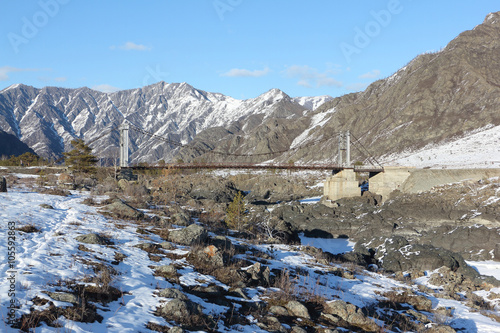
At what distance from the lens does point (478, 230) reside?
30.2 metres

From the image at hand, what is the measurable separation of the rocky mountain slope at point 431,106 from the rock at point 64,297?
84579 millimetres

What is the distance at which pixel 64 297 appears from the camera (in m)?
6.96

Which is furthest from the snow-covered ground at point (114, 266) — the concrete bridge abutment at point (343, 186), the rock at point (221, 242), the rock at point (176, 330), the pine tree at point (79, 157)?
the concrete bridge abutment at point (343, 186)

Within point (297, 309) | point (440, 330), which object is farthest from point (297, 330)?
point (440, 330)

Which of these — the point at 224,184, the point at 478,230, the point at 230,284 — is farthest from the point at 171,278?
the point at 224,184

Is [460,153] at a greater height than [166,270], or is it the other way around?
[460,153]

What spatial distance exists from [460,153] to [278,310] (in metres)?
82.7

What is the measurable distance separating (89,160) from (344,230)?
3693 cm

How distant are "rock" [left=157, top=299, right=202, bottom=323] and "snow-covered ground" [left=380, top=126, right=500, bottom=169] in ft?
201

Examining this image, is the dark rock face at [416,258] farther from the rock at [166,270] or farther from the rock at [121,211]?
the rock at [166,270]

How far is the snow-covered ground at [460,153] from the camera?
2591 inches

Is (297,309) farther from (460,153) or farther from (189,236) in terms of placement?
(460,153)

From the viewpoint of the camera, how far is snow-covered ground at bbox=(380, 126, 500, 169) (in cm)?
6581

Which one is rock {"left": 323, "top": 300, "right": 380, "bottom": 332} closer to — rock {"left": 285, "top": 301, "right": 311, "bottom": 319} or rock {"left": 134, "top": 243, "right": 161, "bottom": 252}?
rock {"left": 285, "top": 301, "right": 311, "bottom": 319}
